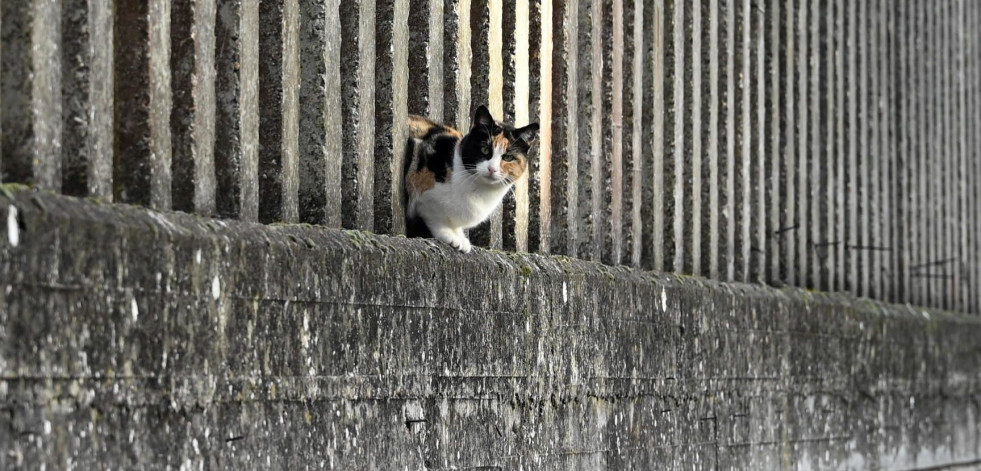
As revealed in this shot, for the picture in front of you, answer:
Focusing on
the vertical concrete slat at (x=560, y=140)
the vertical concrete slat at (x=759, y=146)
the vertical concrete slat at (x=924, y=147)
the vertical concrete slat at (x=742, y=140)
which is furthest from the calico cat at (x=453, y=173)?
the vertical concrete slat at (x=924, y=147)

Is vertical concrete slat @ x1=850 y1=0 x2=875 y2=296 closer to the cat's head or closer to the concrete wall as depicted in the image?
the concrete wall

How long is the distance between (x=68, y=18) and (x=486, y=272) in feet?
6.83

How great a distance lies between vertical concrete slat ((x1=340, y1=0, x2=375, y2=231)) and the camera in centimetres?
499

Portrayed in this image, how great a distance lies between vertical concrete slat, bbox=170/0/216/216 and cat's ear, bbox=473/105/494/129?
1605 millimetres

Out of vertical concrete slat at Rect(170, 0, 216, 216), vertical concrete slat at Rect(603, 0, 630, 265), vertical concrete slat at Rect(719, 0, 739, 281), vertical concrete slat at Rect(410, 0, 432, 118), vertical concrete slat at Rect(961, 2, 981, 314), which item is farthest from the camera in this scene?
vertical concrete slat at Rect(961, 2, 981, 314)

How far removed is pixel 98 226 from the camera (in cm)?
345

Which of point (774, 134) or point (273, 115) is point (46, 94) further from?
point (774, 134)

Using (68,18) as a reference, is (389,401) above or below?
below

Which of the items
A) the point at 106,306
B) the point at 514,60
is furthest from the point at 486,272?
the point at 106,306

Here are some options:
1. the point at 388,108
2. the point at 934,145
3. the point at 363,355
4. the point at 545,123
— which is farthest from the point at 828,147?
the point at 363,355

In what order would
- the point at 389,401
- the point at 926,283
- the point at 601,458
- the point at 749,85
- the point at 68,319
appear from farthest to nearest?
the point at 926,283
the point at 749,85
the point at 601,458
the point at 389,401
the point at 68,319

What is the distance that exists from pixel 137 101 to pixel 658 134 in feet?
13.6

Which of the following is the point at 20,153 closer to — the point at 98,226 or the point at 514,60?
the point at 98,226

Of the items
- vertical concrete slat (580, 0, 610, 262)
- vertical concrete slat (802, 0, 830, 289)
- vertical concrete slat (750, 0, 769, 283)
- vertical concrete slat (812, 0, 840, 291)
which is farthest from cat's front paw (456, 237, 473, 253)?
vertical concrete slat (812, 0, 840, 291)
